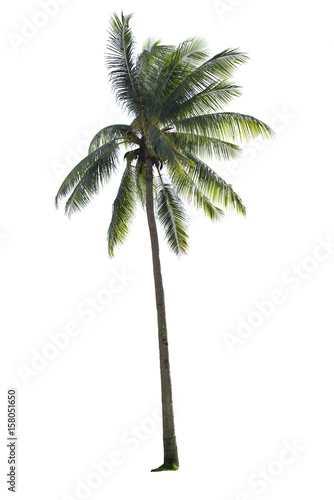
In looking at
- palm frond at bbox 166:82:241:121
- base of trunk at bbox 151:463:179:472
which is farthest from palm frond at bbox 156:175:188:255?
base of trunk at bbox 151:463:179:472

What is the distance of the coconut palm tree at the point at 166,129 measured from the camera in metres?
15.9

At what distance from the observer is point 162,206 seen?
18.4 m

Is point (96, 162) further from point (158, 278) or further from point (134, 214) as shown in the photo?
point (158, 278)

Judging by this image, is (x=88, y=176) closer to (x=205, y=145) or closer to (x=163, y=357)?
(x=205, y=145)

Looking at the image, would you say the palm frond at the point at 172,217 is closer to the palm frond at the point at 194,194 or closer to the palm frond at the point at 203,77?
the palm frond at the point at 194,194

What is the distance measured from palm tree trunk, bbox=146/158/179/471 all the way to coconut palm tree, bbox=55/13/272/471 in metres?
0.03

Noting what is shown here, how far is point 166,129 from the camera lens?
16.6 meters

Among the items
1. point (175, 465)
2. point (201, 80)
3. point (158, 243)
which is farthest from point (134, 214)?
point (175, 465)

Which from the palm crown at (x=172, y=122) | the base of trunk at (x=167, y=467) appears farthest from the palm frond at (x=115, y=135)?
the base of trunk at (x=167, y=467)

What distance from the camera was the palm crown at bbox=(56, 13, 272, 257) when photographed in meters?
16.0

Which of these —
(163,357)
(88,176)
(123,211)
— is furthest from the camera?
(123,211)

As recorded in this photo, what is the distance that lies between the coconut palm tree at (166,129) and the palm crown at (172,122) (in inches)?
1.1

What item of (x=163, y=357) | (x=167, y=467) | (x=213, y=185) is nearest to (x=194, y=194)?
(x=213, y=185)

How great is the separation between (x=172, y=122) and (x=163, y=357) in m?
7.01
